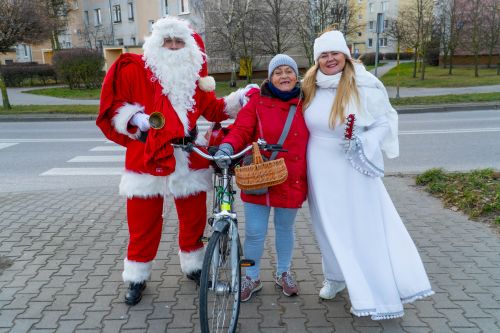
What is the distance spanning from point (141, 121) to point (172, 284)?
4.64 feet

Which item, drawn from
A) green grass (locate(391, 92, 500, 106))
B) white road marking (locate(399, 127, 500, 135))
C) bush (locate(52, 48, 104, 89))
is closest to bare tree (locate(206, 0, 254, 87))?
bush (locate(52, 48, 104, 89))

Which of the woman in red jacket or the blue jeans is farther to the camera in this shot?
the blue jeans

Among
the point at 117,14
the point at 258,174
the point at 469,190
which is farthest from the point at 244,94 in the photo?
the point at 117,14

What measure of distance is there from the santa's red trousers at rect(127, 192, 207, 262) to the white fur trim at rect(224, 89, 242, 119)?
2.20ft

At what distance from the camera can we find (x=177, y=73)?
3.12m

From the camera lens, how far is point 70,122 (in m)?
14.4

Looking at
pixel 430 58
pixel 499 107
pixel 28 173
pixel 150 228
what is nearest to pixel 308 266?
pixel 150 228

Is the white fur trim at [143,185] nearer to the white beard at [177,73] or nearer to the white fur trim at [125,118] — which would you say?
the white fur trim at [125,118]

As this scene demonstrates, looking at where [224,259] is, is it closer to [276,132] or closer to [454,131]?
[276,132]

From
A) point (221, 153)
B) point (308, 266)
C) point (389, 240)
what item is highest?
point (221, 153)

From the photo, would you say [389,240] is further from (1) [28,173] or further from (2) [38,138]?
(2) [38,138]

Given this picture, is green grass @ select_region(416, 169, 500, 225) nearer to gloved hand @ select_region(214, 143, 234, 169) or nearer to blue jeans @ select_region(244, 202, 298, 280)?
blue jeans @ select_region(244, 202, 298, 280)

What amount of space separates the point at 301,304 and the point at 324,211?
76cm

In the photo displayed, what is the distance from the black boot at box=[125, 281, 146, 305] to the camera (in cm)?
331
